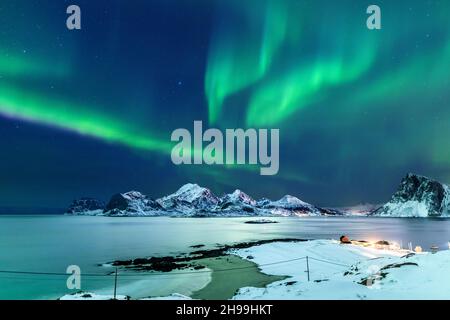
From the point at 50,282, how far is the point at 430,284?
92.5ft

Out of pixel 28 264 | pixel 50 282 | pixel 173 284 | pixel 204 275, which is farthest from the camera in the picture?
pixel 28 264

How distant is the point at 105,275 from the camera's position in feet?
94.0

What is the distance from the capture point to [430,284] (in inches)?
366

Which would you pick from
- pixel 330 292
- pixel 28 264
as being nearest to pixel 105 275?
pixel 28 264
